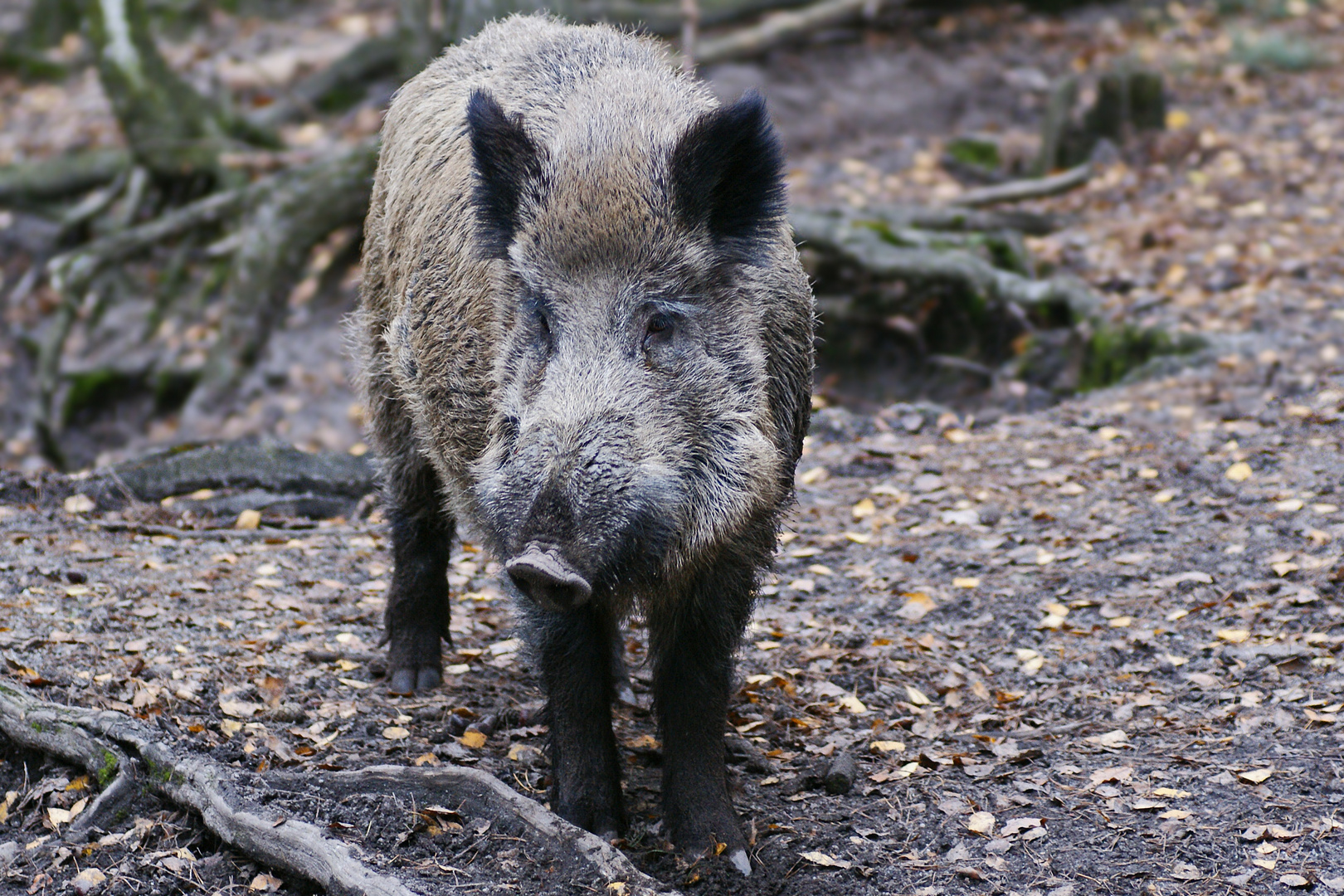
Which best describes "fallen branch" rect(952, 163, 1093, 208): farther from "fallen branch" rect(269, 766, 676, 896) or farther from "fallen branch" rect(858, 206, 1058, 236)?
"fallen branch" rect(269, 766, 676, 896)

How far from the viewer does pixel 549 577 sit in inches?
117

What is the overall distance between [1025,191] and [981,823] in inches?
323

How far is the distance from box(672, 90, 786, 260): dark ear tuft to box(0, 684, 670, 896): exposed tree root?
1793mm

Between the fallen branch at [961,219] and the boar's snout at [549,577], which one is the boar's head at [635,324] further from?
the fallen branch at [961,219]

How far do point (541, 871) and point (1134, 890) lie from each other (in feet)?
5.56

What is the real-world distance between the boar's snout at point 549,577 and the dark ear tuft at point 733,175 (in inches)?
46.0

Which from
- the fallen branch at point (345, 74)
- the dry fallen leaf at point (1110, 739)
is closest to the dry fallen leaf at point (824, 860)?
the dry fallen leaf at point (1110, 739)

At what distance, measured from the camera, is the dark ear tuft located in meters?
3.58

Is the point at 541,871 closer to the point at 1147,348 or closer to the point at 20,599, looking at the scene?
the point at 20,599

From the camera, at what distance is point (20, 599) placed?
16.5 ft

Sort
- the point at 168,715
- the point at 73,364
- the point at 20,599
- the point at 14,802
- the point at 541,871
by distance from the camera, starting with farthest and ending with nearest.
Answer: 1. the point at 73,364
2. the point at 20,599
3. the point at 168,715
4. the point at 14,802
5. the point at 541,871

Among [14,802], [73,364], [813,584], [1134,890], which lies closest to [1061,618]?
[813,584]

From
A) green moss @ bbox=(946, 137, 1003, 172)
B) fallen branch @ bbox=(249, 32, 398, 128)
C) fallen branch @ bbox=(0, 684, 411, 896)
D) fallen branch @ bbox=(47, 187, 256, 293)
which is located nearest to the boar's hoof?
fallen branch @ bbox=(0, 684, 411, 896)

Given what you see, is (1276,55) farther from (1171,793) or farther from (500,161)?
(500,161)
